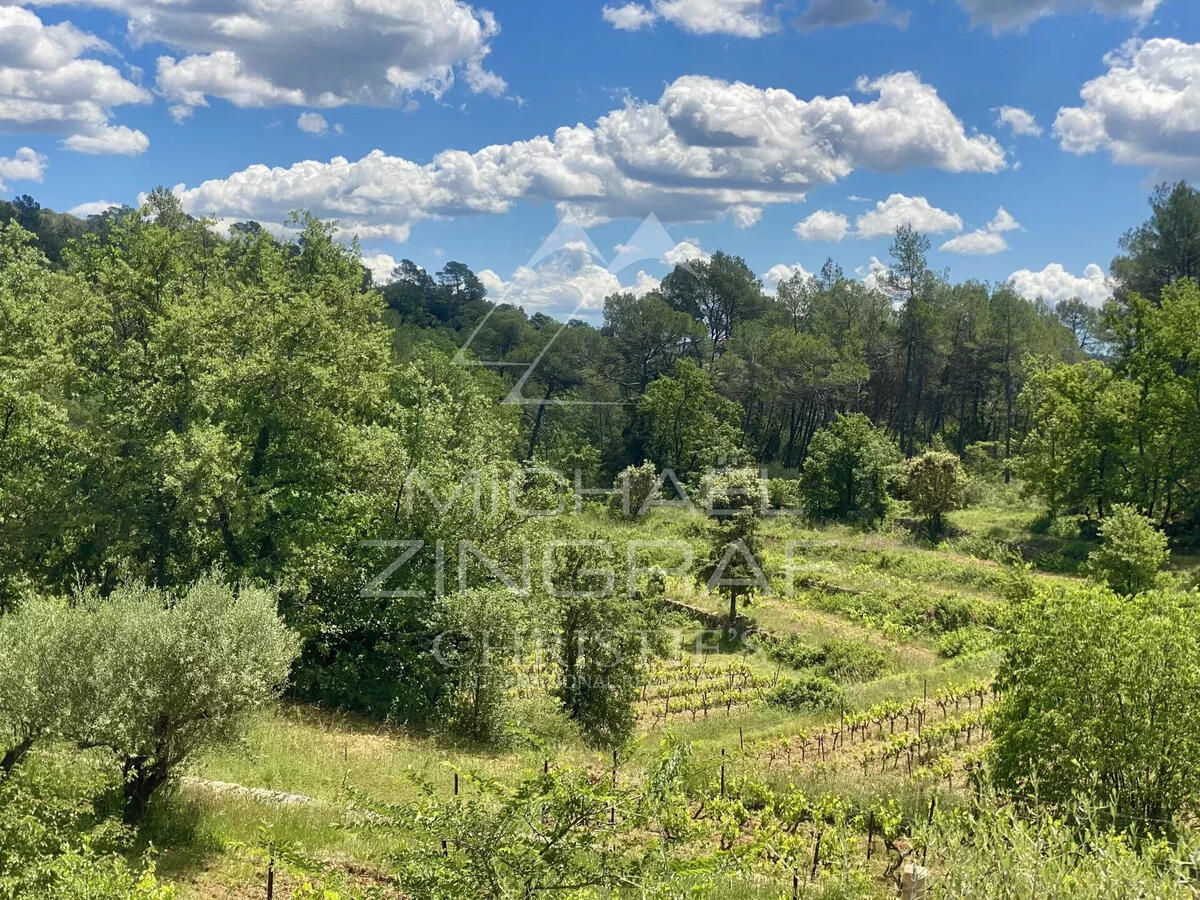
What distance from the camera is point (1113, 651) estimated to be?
10.0m

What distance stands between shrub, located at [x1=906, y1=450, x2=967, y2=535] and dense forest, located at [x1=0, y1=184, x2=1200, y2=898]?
5.8 inches

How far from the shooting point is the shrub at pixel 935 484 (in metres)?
38.8

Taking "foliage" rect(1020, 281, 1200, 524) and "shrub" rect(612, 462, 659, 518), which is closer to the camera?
"foliage" rect(1020, 281, 1200, 524)

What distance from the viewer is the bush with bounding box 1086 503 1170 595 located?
76.0 feet

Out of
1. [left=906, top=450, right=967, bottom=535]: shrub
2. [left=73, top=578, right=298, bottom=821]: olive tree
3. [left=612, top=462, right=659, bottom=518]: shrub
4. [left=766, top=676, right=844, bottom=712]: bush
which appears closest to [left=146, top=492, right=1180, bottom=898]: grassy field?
[left=766, top=676, right=844, bottom=712]: bush

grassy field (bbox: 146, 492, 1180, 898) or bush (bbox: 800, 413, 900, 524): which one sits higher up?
bush (bbox: 800, 413, 900, 524)

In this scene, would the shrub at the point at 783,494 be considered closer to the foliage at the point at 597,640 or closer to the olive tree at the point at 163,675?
the foliage at the point at 597,640

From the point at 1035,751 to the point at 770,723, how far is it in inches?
385

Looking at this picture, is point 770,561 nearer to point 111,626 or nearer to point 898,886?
point 898,886

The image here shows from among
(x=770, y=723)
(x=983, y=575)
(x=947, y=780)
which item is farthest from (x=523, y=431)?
(x=947, y=780)

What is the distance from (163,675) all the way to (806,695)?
1585 centimetres

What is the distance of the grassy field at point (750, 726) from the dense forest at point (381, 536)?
0.40 m

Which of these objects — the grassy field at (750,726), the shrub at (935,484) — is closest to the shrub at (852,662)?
the grassy field at (750,726)

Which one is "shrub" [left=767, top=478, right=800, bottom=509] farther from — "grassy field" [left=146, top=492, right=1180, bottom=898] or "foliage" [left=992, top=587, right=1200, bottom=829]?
"foliage" [left=992, top=587, right=1200, bottom=829]
